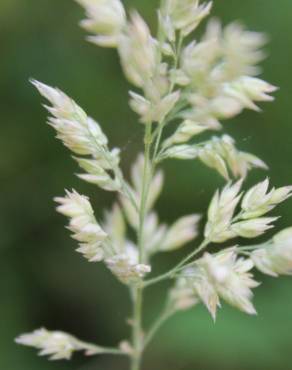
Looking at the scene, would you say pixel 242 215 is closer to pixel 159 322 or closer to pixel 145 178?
pixel 145 178

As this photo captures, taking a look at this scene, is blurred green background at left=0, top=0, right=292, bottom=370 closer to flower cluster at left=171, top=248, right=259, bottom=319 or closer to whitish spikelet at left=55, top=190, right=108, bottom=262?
flower cluster at left=171, top=248, right=259, bottom=319

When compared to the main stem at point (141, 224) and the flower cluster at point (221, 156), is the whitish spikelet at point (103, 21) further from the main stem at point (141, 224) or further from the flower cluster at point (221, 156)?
the flower cluster at point (221, 156)

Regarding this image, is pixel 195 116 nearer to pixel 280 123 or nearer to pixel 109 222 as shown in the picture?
pixel 109 222

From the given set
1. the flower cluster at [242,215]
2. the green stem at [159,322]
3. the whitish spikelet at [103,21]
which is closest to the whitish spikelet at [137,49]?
the whitish spikelet at [103,21]

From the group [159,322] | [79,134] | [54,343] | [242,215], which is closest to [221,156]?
[242,215]

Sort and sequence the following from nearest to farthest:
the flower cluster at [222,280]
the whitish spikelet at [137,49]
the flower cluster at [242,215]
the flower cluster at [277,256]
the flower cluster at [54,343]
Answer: the whitish spikelet at [137,49] → the flower cluster at [222,280] → the flower cluster at [277,256] → the flower cluster at [242,215] → the flower cluster at [54,343]

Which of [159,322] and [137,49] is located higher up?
[137,49]

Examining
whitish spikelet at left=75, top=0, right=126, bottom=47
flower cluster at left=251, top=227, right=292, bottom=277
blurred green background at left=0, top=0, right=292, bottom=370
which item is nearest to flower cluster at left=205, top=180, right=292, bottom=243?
flower cluster at left=251, top=227, right=292, bottom=277

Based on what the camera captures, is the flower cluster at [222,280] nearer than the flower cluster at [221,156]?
Yes

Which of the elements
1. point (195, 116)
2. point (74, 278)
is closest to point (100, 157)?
point (195, 116)
